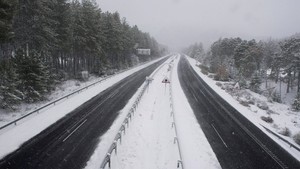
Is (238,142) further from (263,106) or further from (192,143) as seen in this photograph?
(263,106)

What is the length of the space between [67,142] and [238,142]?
12169 mm

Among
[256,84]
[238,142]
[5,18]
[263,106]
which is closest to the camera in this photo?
[238,142]

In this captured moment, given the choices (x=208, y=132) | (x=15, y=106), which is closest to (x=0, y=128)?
(x=15, y=106)

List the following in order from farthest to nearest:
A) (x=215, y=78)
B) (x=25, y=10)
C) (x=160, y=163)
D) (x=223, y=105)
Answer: (x=215, y=78), (x=223, y=105), (x=25, y=10), (x=160, y=163)

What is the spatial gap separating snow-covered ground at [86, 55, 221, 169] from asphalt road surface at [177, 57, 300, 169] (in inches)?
30.7

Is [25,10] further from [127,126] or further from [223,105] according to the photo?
[223,105]

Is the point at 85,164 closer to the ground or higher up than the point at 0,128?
closer to the ground

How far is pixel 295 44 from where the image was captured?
2032 inches

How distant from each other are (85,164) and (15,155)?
13.3 ft

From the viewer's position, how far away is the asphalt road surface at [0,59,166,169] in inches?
454

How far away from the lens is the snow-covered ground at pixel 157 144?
41.4 ft

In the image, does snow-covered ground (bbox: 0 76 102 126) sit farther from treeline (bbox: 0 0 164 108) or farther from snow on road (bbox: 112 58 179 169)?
snow on road (bbox: 112 58 179 169)

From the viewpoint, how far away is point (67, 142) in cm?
1402

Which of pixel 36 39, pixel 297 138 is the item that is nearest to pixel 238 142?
pixel 297 138
